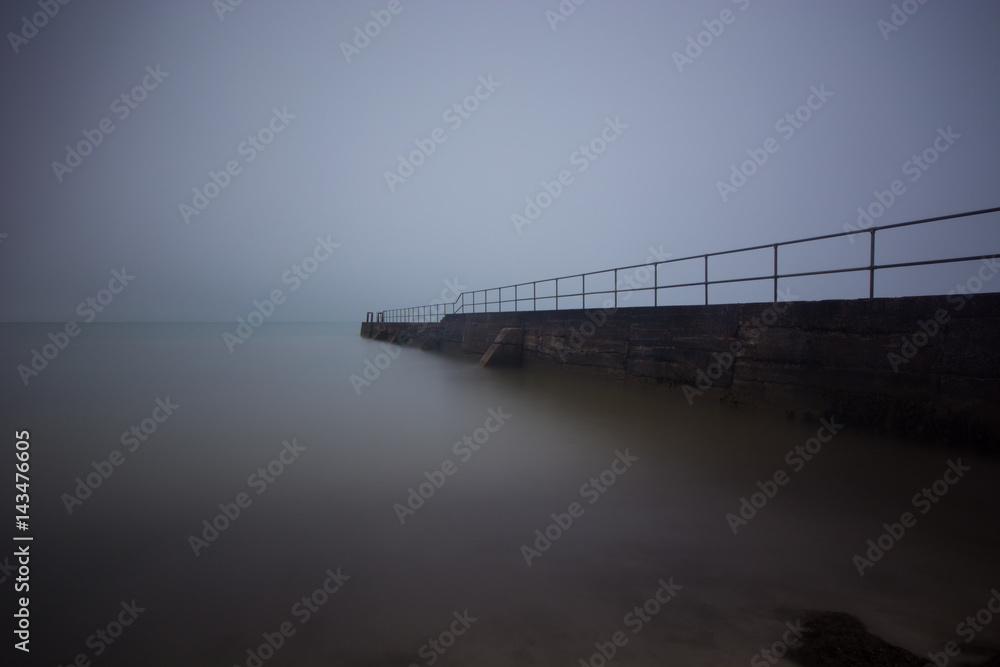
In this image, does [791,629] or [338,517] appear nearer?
[791,629]

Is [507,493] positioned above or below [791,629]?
below

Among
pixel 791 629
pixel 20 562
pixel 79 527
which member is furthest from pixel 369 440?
pixel 791 629

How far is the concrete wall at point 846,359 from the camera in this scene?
4.62 m

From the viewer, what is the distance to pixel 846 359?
566 cm

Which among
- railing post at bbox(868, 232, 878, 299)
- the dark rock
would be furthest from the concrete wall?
the dark rock

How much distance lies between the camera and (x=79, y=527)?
3055mm

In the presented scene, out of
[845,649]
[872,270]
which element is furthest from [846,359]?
[845,649]

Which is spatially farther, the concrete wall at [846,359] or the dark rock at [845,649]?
the concrete wall at [846,359]

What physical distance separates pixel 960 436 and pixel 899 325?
1205 mm

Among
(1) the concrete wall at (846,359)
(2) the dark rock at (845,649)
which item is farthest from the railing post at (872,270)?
(2) the dark rock at (845,649)

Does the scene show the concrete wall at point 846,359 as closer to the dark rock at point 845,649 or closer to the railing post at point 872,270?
the railing post at point 872,270

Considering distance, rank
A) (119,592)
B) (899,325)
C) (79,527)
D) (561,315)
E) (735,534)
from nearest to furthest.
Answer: (119,592) < (735,534) < (79,527) < (899,325) < (561,315)

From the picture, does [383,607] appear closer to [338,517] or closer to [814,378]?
[338,517]

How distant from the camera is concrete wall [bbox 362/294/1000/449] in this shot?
15.1 feet
